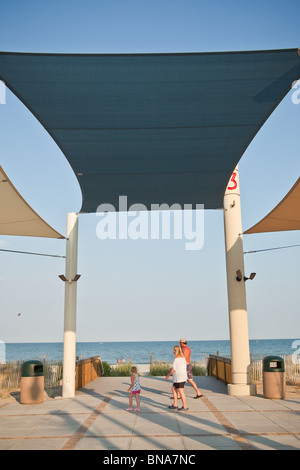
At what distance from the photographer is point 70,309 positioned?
35.3ft

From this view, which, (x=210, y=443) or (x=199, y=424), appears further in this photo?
(x=199, y=424)

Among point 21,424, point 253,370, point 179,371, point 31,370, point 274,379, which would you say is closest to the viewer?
point 21,424

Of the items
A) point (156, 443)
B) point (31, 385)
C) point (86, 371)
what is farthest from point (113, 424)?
point (86, 371)

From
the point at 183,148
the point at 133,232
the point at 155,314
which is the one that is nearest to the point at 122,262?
the point at 155,314

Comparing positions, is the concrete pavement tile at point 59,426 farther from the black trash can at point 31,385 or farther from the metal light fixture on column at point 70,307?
the metal light fixture on column at point 70,307

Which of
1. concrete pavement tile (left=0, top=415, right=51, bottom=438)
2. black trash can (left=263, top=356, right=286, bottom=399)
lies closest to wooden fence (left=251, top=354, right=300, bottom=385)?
black trash can (left=263, top=356, right=286, bottom=399)

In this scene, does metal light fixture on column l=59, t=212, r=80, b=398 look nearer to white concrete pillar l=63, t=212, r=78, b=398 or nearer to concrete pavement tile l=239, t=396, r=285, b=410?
white concrete pillar l=63, t=212, r=78, b=398

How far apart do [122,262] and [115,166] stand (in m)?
52.4

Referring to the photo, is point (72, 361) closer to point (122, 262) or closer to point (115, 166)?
point (115, 166)

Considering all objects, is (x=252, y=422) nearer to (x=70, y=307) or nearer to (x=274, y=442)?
(x=274, y=442)

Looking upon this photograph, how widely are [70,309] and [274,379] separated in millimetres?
5087

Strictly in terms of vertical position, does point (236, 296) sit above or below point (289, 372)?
above

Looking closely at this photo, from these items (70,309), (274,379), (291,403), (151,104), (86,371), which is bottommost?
(291,403)

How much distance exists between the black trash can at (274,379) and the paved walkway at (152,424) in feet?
0.85
